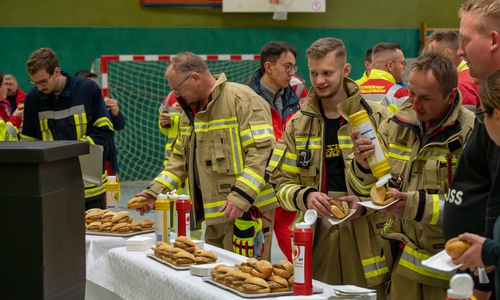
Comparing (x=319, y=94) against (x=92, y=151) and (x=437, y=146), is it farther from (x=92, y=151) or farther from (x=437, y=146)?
(x=92, y=151)

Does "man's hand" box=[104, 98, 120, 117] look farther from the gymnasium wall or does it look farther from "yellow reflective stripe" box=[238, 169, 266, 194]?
the gymnasium wall

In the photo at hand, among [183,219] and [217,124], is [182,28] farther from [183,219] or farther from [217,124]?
[183,219]

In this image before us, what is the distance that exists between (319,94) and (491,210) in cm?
130

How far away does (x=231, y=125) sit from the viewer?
4281mm

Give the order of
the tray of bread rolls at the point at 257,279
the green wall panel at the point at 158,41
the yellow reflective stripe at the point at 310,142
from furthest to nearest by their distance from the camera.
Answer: the green wall panel at the point at 158,41, the yellow reflective stripe at the point at 310,142, the tray of bread rolls at the point at 257,279

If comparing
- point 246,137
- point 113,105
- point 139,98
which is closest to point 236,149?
point 246,137

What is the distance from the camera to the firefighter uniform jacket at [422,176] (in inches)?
109

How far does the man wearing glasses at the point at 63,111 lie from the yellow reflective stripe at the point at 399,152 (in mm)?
2842

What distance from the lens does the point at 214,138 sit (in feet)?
14.0

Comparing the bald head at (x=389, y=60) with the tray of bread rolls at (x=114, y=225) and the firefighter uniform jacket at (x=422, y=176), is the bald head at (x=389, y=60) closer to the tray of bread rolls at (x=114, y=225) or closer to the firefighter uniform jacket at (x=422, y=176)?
the tray of bread rolls at (x=114, y=225)

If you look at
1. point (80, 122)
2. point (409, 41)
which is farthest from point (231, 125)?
point (409, 41)

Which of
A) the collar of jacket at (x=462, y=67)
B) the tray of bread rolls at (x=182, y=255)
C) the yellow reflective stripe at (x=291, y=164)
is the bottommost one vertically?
the tray of bread rolls at (x=182, y=255)

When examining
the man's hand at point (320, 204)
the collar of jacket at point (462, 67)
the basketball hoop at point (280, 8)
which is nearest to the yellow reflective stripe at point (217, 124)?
the man's hand at point (320, 204)

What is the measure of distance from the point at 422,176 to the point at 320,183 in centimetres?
55
